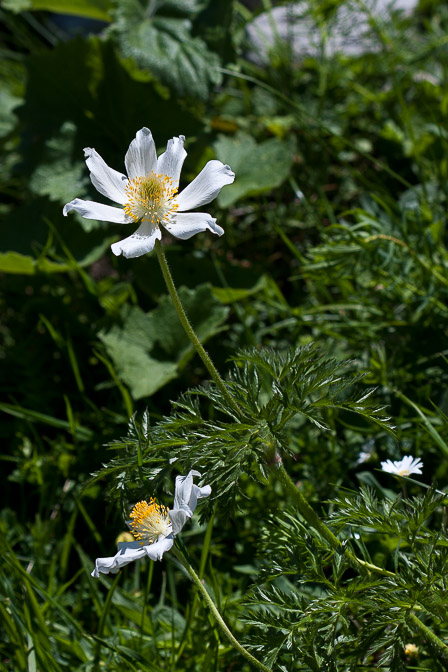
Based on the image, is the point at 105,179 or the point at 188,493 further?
the point at 105,179

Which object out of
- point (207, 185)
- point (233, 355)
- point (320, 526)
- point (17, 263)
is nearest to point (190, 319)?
point (233, 355)

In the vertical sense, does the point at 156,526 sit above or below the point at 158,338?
below

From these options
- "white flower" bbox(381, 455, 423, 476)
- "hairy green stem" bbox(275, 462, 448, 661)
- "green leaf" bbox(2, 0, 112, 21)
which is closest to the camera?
"hairy green stem" bbox(275, 462, 448, 661)

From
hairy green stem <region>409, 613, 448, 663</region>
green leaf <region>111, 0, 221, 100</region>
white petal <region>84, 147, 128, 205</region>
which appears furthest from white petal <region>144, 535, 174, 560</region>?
green leaf <region>111, 0, 221, 100</region>

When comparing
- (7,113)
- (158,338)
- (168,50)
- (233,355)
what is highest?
(7,113)

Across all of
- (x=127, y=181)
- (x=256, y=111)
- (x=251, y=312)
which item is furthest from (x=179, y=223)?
(x=256, y=111)

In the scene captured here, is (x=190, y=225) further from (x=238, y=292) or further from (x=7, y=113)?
(x=7, y=113)

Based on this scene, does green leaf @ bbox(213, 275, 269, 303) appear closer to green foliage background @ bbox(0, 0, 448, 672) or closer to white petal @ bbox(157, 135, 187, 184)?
green foliage background @ bbox(0, 0, 448, 672)
